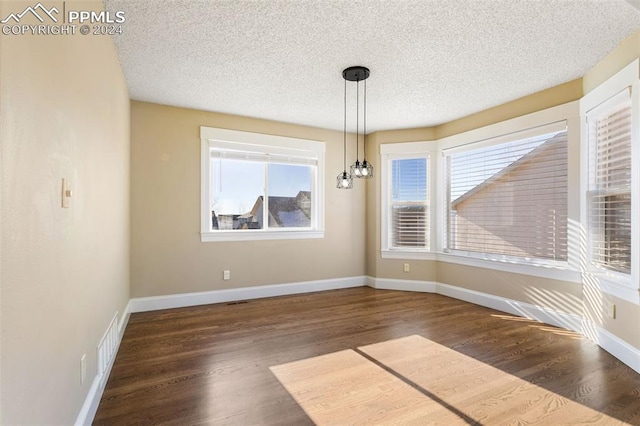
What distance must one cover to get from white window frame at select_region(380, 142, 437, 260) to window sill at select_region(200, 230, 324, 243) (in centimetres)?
108

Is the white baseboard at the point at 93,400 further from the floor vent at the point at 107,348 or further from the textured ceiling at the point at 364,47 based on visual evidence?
the textured ceiling at the point at 364,47

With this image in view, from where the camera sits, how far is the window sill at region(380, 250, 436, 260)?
5.20 metres

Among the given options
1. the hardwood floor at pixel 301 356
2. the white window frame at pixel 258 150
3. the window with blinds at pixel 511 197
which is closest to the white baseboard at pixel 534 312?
the hardwood floor at pixel 301 356

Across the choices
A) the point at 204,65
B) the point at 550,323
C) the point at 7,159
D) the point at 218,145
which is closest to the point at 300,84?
the point at 204,65

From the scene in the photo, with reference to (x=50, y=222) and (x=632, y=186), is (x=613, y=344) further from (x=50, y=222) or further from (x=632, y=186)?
(x=50, y=222)

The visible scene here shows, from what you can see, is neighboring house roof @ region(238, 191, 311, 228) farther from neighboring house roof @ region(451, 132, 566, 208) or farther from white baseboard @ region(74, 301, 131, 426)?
white baseboard @ region(74, 301, 131, 426)

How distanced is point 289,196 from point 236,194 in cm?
84

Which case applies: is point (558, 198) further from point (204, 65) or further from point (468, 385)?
point (204, 65)

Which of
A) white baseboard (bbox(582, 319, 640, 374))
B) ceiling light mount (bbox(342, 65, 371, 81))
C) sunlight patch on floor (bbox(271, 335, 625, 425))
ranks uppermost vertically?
ceiling light mount (bbox(342, 65, 371, 81))

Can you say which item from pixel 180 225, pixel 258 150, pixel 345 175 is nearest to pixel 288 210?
pixel 258 150

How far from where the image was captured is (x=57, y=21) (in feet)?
4.79

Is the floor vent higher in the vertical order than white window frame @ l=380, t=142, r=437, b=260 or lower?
lower

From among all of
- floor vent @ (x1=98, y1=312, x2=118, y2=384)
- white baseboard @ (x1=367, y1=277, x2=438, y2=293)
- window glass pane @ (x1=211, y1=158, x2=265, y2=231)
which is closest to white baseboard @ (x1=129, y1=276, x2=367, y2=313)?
white baseboard @ (x1=367, y1=277, x2=438, y2=293)

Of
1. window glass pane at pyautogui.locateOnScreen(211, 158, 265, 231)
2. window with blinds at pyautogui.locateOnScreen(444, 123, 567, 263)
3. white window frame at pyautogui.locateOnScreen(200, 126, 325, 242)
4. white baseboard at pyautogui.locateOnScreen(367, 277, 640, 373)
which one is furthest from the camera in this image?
window glass pane at pyautogui.locateOnScreen(211, 158, 265, 231)
